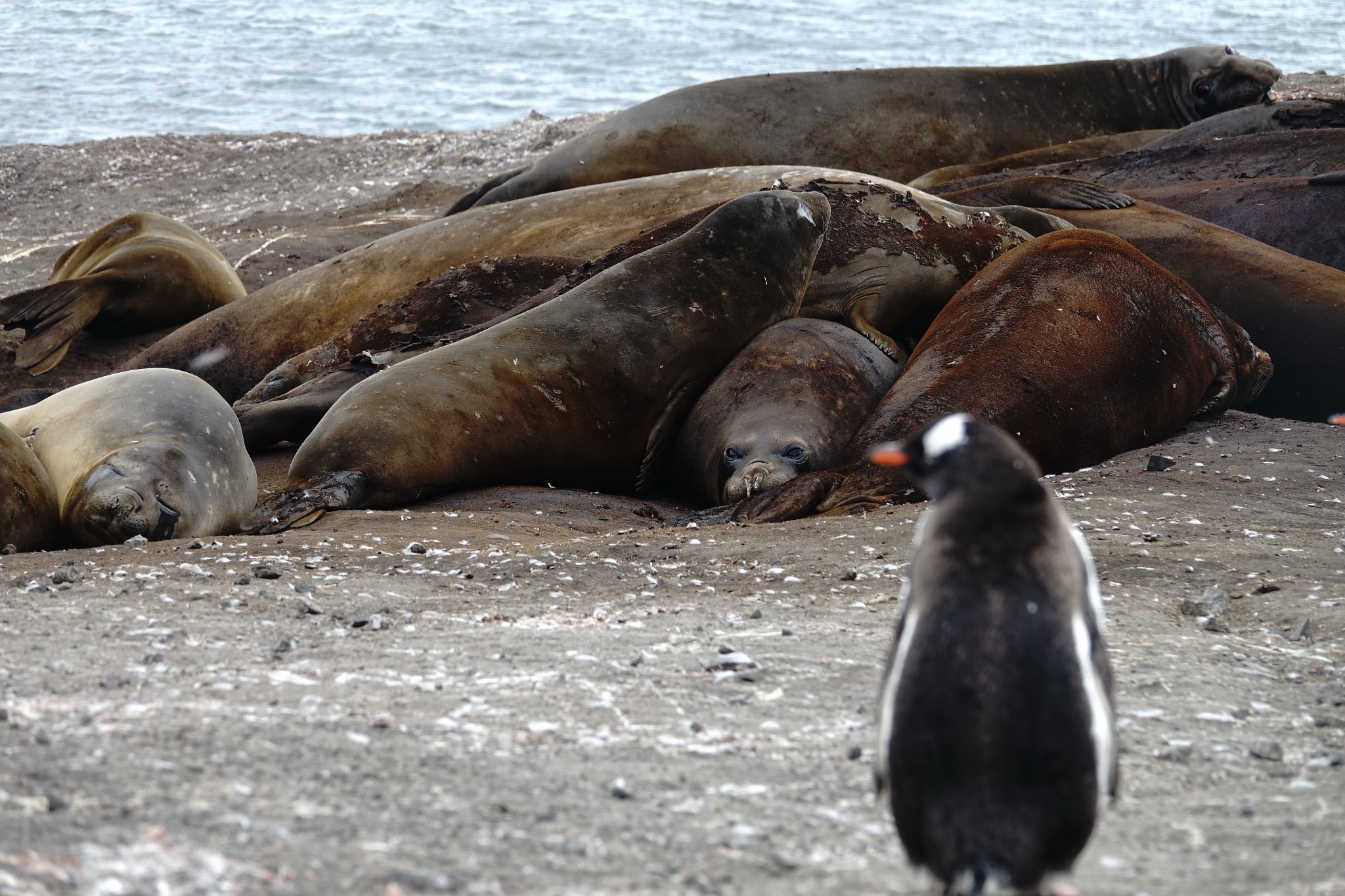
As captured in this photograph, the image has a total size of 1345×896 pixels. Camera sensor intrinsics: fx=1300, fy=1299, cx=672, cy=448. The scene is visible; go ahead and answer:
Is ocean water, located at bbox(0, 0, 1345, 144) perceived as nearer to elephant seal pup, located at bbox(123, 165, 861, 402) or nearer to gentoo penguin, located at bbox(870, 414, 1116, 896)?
elephant seal pup, located at bbox(123, 165, 861, 402)

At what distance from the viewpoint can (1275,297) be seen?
6379mm

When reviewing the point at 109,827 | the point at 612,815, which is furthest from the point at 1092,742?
the point at 109,827

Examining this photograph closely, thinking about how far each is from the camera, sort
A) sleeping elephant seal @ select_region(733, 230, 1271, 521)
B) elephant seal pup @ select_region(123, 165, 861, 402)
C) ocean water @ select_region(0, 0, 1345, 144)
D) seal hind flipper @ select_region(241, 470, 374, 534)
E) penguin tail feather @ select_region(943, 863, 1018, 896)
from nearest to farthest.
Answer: penguin tail feather @ select_region(943, 863, 1018, 896)
seal hind flipper @ select_region(241, 470, 374, 534)
sleeping elephant seal @ select_region(733, 230, 1271, 521)
elephant seal pup @ select_region(123, 165, 861, 402)
ocean water @ select_region(0, 0, 1345, 144)

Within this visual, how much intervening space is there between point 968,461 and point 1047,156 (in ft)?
27.3

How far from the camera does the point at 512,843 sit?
1.93 metres

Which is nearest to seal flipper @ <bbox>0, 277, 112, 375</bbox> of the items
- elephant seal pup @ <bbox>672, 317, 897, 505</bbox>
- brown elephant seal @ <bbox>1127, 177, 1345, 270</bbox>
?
elephant seal pup @ <bbox>672, 317, 897, 505</bbox>

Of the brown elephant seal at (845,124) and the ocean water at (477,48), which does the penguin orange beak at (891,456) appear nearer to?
the brown elephant seal at (845,124)

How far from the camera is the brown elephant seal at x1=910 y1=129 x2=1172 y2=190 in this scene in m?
9.05

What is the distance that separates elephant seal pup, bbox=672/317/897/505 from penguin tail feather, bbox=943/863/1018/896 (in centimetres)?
336

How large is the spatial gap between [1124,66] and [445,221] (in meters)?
6.42

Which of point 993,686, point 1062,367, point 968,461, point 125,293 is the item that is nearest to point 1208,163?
point 1062,367

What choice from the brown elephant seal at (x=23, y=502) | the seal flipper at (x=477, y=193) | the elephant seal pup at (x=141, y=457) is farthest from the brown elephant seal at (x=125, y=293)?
the brown elephant seal at (x=23, y=502)

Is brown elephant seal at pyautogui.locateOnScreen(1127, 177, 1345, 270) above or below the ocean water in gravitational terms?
above

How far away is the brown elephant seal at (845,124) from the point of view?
31.4 ft
